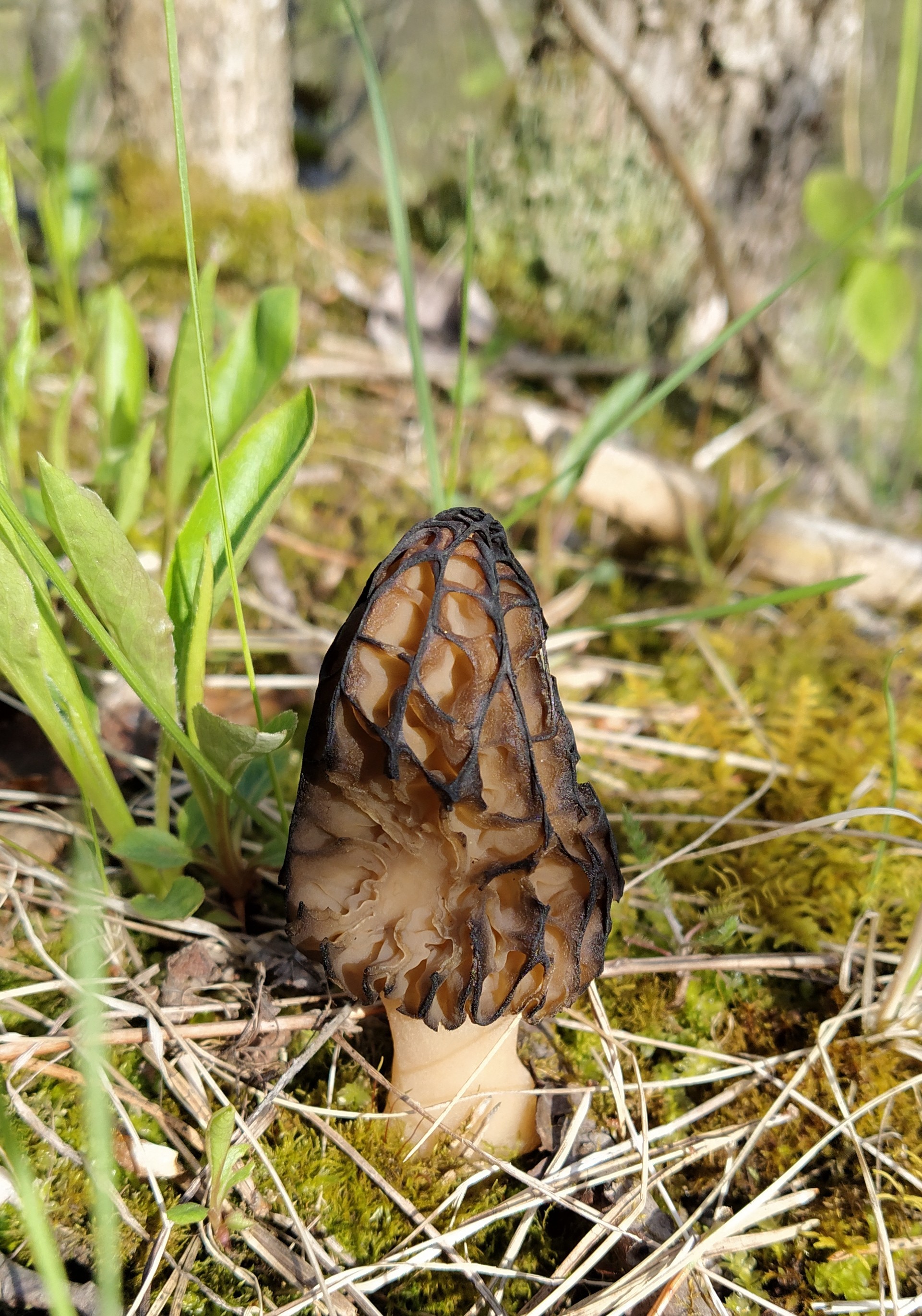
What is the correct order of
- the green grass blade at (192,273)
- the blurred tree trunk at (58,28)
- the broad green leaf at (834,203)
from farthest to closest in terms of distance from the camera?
the blurred tree trunk at (58,28) < the broad green leaf at (834,203) < the green grass blade at (192,273)

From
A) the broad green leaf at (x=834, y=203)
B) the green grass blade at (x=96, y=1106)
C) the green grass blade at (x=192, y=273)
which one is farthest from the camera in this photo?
the broad green leaf at (x=834, y=203)

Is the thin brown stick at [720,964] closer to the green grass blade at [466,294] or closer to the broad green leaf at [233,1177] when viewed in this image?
the broad green leaf at [233,1177]

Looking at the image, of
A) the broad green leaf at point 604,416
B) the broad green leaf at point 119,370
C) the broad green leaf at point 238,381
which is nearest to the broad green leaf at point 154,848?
the broad green leaf at point 238,381

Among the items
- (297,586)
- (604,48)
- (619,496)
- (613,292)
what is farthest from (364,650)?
(613,292)

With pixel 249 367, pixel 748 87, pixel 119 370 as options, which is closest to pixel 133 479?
pixel 249 367

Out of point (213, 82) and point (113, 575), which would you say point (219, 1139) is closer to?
point (113, 575)

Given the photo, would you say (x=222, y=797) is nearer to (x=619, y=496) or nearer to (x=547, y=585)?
(x=547, y=585)
